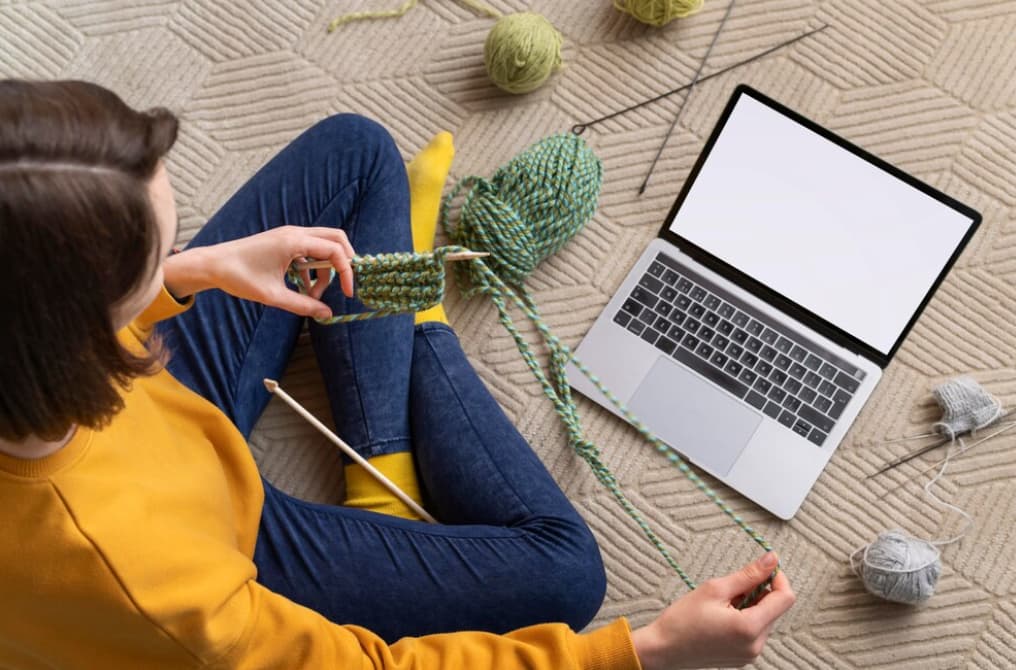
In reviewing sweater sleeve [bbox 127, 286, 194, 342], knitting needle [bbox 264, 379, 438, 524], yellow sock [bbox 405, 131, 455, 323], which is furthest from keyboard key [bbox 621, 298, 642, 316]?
sweater sleeve [bbox 127, 286, 194, 342]

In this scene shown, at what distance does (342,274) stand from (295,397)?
1.24ft

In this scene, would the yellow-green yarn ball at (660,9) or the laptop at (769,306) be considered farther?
the yellow-green yarn ball at (660,9)

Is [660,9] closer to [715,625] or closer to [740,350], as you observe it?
[740,350]

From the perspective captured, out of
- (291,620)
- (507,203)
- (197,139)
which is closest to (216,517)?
(291,620)

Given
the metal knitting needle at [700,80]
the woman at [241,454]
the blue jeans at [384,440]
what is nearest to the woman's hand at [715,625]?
the woman at [241,454]

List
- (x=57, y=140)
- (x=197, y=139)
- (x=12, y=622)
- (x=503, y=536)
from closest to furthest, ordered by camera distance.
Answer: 1. (x=57, y=140)
2. (x=12, y=622)
3. (x=503, y=536)
4. (x=197, y=139)

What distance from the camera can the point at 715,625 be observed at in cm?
79

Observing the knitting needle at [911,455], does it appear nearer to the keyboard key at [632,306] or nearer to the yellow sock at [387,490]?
the keyboard key at [632,306]

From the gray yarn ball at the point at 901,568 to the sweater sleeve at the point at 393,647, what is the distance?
1.20ft

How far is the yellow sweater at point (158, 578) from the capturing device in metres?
0.58

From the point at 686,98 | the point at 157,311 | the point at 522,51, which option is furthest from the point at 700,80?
the point at 157,311

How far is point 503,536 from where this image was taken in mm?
917

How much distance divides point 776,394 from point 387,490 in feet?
1.44

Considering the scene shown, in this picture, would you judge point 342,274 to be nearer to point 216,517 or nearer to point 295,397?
point 216,517
